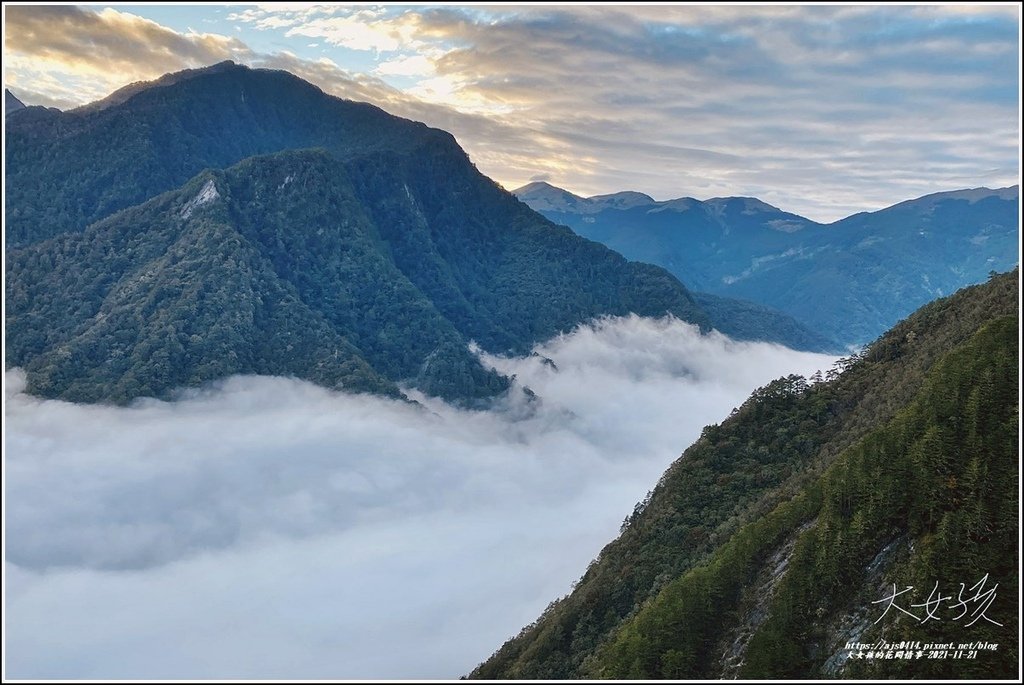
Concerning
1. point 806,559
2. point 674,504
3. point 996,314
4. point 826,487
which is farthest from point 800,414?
point 806,559

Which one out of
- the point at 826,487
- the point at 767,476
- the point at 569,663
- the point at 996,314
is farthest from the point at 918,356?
the point at 569,663

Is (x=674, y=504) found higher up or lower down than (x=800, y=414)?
lower down

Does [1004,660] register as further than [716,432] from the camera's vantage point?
No

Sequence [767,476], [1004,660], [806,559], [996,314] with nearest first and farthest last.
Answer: [1004,660] < [806,559] < [996,314] < [767,476]

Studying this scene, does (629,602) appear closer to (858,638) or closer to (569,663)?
(569,663)

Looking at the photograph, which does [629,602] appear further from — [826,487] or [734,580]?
[826,487]

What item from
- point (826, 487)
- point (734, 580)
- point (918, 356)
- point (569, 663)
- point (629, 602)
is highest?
point (918, 356)

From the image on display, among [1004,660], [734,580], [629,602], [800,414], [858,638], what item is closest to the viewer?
[1004,660]
